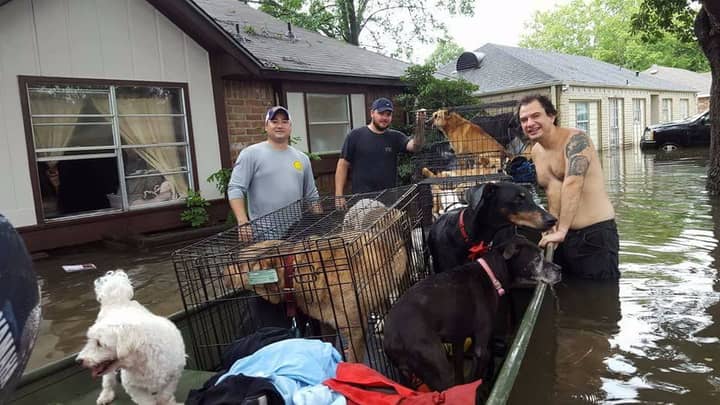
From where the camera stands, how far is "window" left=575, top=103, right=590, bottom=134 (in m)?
22.1

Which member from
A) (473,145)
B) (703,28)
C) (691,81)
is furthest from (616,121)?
(473,145)

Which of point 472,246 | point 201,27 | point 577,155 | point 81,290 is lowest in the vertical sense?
point 81,290

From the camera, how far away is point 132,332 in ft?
7.04

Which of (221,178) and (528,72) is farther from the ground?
(528,72)

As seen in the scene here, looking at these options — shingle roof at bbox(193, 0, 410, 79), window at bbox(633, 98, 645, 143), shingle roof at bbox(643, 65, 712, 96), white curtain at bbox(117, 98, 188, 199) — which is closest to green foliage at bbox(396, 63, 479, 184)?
shingle roof at bbox(193, 0, 410, 79)

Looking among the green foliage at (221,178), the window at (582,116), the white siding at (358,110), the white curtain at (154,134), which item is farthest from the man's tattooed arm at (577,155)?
the window at (582,116)

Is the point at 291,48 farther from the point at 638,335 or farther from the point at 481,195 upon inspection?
the point at 638,335

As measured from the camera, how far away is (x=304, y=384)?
2107 mm

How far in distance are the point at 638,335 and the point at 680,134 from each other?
22182 mm

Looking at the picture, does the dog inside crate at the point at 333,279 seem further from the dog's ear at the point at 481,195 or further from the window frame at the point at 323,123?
the window frame at the point at 323,123

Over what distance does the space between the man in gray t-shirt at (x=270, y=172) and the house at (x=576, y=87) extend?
17.2 m

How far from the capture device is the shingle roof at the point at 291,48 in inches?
425

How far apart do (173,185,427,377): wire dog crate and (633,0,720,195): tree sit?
7.56 m

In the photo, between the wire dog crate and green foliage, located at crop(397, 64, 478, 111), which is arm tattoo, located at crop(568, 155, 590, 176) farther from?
green foliage, located at crop(397, 64, 478, 111)
